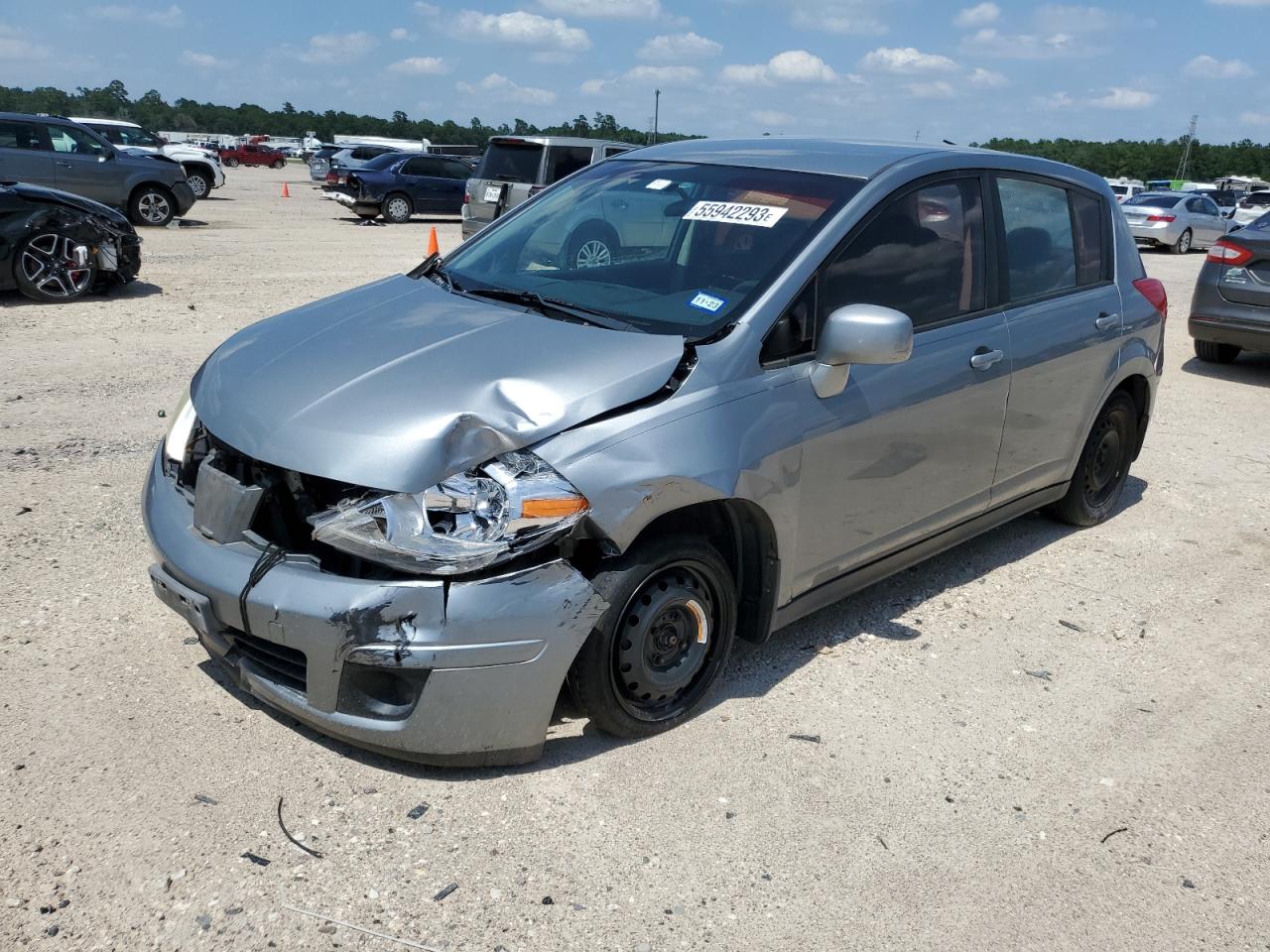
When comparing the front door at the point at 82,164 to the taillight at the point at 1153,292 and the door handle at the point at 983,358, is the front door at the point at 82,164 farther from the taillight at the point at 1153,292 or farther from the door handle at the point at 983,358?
the door handle at the point at 983,358

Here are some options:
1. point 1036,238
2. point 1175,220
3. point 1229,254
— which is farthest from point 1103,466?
point 1175,220

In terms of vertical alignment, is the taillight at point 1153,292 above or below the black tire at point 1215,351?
above

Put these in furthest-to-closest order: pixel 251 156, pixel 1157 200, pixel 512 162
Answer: pixel 251 156 → pixel 1157 200 → pixel 512 162

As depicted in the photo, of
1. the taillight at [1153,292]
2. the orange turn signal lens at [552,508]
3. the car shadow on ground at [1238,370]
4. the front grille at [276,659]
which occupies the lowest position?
the car shadow on ground at [1238,370]

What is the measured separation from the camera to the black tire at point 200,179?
2406cm

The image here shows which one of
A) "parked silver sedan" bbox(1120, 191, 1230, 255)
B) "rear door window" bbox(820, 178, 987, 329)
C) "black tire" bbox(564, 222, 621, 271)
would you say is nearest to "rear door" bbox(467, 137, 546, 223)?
"black tire" bbox(564, 222, 621, 271)

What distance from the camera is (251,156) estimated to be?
56.5m

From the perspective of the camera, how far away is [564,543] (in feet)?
9.93

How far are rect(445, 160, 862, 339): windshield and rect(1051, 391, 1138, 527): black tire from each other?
2347 millimetres

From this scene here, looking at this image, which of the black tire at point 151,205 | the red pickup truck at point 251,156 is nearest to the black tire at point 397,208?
the black tire at point 151,205

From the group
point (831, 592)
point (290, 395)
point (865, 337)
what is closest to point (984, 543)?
point (831, 592)

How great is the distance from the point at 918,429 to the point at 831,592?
70cm

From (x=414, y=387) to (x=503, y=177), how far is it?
13748 millimetres

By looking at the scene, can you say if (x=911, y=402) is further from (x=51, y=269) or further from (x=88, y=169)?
(x=88, y=169)
